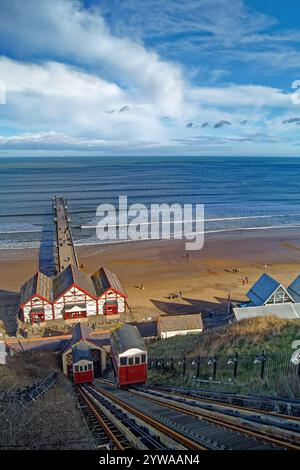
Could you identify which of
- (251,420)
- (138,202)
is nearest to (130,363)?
(251,420)

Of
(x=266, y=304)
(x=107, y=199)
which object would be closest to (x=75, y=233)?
(x=107, y=199)

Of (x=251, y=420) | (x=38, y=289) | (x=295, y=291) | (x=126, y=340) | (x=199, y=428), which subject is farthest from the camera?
(x=295, y=291)

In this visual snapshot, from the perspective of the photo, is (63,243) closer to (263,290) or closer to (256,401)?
(263,290)

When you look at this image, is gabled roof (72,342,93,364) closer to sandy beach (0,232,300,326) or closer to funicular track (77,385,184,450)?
funicular track (77,385,184,450)

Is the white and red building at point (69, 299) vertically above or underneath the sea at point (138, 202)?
underneath

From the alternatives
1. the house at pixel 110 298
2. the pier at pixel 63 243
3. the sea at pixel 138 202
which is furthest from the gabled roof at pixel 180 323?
the sea at pixel 138 202

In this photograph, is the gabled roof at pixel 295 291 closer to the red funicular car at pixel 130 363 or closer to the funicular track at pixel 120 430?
the red funicular car at pixel 130 363
